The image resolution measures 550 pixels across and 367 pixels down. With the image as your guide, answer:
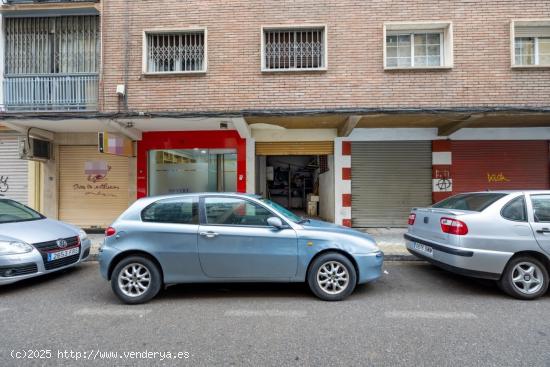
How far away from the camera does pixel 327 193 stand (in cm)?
1030

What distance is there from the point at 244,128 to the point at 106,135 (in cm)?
355

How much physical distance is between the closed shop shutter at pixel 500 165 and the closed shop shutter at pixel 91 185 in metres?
10.2

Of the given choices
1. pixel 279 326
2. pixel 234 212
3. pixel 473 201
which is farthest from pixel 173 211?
pixel 473 201

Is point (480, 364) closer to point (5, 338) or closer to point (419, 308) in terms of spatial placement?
point (419, 308)

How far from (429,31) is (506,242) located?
672 centimetres

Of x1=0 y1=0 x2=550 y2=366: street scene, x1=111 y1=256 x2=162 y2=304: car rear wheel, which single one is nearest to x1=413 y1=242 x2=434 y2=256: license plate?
x1=0 y1=0 x2=550 y2=366: street scene

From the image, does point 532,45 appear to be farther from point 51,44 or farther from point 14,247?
point 51,44

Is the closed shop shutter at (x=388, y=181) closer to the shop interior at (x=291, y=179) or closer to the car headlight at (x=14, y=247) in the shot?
the shop interior at (x=291, y=179)

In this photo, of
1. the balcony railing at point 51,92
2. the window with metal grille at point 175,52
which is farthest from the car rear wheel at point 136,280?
the balcony railing at point 51,92

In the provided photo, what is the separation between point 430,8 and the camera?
8023mm

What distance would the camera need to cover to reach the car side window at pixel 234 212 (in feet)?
13.4

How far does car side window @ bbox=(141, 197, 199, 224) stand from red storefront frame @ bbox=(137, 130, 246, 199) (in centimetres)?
469

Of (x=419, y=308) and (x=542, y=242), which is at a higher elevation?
(x=542, y=242)

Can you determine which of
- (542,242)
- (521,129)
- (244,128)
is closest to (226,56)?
(244,128)
